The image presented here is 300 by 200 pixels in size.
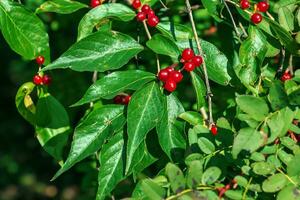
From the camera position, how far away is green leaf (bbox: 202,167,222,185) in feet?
4.77

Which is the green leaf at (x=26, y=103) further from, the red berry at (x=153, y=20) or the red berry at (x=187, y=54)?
the red berry at (x=187, y=54)

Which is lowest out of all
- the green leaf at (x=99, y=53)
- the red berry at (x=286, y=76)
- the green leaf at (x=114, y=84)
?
the red berry at (x=286, y=76)

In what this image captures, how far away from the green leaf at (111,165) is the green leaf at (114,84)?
0.40 feet

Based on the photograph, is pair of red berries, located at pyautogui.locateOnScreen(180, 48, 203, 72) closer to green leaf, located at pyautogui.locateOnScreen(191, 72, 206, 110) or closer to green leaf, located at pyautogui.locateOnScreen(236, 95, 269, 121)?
green leaf, located at pyautogui.locateOnScreen(191, 72, 206, 110)

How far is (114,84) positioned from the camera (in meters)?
1.70

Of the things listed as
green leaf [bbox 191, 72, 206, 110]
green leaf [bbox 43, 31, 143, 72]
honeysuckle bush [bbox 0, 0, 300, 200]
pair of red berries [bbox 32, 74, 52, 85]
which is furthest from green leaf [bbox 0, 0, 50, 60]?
green leaf [bbox 191, 72, 206, 110]

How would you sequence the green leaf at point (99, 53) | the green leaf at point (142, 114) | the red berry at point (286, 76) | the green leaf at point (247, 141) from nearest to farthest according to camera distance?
the green leaf at point (247, 141) → the green leaf at point (142, 114) → the green leaf at point (99, 53) → the red berry at point (286, 76)

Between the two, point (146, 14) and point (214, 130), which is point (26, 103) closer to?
point (146, 14)

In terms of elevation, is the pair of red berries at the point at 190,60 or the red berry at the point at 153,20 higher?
the red berry at the point at 153,20

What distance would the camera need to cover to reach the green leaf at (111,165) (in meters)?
1.71

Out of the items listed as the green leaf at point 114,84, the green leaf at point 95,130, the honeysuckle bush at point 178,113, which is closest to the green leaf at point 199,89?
the honeysuckle bush at point 178,113

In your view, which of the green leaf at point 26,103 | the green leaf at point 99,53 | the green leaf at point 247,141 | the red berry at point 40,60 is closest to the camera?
the green leaf at point 247,141

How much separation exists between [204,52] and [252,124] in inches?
14.3

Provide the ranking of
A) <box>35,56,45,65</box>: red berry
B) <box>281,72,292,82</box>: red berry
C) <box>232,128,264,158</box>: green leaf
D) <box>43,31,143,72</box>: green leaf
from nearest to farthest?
<box>232,128,264,158</box>: green leaf
<box>43,31,143,72</box>: green leaf
<box>281,72,292,82</box>: red berry
<box>35,56,45,65</box>: red berry
